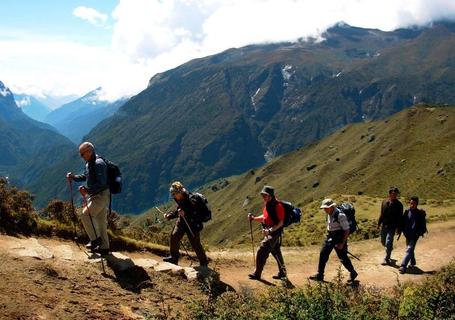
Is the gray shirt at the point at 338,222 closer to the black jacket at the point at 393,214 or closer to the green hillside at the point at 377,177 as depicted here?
the black jacket at the point at 393,214

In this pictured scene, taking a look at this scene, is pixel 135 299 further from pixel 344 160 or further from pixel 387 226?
pixel 344 160

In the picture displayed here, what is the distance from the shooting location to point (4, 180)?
17531 mm

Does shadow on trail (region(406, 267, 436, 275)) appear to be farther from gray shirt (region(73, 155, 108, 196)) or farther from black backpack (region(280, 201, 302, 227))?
gray shirt (region(73, 155, 108, 196))

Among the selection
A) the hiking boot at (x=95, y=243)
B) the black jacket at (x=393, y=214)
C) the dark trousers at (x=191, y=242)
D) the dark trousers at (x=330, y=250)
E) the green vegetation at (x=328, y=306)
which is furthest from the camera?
the black jacket at (x=393, y=214)

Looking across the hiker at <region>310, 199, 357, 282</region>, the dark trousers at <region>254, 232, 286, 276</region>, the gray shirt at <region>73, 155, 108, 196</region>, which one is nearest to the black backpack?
the dark trousers at <region>254, 232, 286, 276</region>

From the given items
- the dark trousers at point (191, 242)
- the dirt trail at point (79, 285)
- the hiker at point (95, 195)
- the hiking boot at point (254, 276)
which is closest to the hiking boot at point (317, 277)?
the dirt trail at point (79, 285)

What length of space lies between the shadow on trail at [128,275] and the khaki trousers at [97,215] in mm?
701

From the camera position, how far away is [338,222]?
16.2m

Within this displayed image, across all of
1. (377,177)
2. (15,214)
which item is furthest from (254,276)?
(377,177)

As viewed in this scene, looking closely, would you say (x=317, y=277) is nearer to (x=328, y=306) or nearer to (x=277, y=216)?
(x=277, y=216)

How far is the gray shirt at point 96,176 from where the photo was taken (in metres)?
13.8

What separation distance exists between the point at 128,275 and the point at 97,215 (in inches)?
76.5

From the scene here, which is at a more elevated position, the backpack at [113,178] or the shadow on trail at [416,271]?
the backpack at [113,178]

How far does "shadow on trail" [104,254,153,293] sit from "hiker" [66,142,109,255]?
2.10 feet
